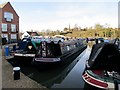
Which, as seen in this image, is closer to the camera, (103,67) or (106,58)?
(103,67)

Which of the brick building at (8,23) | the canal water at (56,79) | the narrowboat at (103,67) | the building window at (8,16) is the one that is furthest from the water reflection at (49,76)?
the building window at (8,16)

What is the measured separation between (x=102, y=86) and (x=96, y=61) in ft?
5.77

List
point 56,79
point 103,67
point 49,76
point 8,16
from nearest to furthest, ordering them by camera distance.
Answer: point 103,67
point 56,79
point 49,76
point 8,16

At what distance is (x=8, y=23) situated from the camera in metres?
57.4

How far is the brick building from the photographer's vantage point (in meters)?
55.1

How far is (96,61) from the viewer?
795 cm

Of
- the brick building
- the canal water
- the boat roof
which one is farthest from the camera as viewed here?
the brick building

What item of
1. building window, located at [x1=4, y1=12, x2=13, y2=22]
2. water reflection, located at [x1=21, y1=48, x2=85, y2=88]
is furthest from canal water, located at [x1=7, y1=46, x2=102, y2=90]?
building window, located at [x1=4, y1=12, x2=13, y2=22]

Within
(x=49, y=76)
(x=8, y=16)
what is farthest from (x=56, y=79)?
(x=8, y=16)

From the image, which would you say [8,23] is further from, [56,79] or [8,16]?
[56,79]

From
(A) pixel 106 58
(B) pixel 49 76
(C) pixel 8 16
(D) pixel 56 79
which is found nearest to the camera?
(A) pixel 106 58

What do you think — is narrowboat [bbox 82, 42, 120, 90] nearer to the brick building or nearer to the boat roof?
the boat roof

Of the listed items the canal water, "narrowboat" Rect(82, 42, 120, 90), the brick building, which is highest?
the brick building

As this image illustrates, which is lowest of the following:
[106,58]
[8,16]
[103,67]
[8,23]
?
[103,67]
